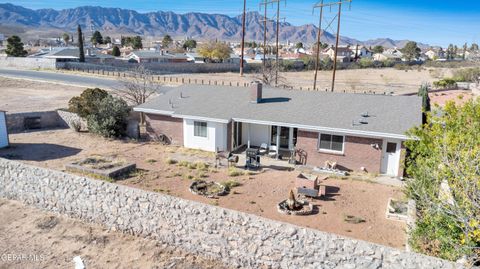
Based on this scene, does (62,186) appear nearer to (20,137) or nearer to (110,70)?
(20,137)

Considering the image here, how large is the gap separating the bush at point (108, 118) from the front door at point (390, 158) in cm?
1905

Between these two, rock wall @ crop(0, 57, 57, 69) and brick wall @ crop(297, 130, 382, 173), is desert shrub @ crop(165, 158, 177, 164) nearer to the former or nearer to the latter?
brick wall @ crop(297, 130, 382, 173)

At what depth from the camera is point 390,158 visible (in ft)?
68.6

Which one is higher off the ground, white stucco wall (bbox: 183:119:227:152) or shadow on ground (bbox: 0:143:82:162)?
white stucco wall (bbox: 183:119:227:152)

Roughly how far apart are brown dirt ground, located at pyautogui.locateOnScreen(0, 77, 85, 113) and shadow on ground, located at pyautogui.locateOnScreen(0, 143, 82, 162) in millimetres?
12458

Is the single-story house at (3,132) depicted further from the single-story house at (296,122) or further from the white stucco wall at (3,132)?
the single-story house at (296,122)

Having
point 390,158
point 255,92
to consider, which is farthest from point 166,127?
point 390,158

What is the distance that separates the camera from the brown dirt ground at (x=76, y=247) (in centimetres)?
1395

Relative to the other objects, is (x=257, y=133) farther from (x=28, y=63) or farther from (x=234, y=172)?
(x=28, y=63)

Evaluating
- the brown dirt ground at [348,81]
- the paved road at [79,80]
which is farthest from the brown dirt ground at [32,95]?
the brown dirt ground at [348,81]

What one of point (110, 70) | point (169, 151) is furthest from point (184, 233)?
point (110, 70)

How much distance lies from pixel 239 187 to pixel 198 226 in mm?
5296

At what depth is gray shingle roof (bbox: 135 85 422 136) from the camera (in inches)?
847

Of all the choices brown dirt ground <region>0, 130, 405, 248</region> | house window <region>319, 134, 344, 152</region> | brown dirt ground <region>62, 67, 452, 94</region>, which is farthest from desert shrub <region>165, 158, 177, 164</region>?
brown dirt ground <region>62, 67, 452, 94</region>
